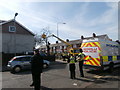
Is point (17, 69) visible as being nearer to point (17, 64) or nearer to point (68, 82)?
point (17, 64)

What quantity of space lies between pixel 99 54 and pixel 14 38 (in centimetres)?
1798

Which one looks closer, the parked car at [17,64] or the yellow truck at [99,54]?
the yellow truck at [99,54]

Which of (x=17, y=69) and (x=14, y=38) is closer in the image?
(x=17, y=69)

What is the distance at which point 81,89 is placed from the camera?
207 inches

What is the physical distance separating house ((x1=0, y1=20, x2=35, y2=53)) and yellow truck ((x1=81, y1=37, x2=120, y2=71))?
15.1 meters

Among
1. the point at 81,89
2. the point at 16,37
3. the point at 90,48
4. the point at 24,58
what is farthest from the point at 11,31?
the point at 81,89

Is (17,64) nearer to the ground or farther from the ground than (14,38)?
nearer to the ground

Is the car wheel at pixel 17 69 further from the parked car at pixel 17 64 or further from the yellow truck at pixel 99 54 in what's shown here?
the yellow truck at pixel 99 54

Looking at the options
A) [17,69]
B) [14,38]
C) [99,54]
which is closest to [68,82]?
[99,54]

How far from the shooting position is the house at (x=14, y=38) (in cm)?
2047

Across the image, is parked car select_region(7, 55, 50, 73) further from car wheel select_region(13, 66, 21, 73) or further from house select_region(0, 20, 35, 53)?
house select_region(0, 20, 35, 53)

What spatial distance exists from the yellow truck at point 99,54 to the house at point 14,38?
1510 cm

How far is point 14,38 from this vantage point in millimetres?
21281

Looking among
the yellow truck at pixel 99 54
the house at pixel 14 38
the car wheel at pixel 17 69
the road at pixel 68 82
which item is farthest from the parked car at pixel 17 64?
the house at pixel 14 38
